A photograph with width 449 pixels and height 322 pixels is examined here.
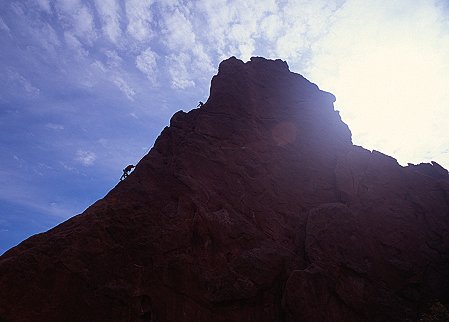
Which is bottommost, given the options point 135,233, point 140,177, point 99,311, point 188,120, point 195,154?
point 99,311

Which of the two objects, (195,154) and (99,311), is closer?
(99,311)

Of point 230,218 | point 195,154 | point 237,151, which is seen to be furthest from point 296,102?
point 230,218

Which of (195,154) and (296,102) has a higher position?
(296,102)

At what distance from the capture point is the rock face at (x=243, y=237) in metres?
24.0

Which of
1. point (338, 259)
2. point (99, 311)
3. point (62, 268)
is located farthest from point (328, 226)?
point (62, 268)

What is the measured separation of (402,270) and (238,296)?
52.7 feet

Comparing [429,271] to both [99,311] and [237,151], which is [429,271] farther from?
[99,311]

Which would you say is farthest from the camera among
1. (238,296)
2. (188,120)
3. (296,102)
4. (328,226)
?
(296,102)

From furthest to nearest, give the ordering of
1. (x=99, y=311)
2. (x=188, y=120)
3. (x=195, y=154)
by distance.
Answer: (x=188, y=120)
(x=195, y=154)
(x=99, y=311)

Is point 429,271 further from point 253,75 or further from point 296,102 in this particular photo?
point 253,75

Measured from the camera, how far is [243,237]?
1168 inches

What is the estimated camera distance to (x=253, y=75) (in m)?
48.8

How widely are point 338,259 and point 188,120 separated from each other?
72.3 feet

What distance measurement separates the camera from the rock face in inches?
946
